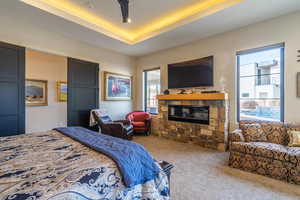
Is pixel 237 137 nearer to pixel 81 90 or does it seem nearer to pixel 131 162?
pixel 131 162

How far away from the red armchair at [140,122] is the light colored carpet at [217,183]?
75.8 inches

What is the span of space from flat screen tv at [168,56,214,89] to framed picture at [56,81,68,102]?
3.15m

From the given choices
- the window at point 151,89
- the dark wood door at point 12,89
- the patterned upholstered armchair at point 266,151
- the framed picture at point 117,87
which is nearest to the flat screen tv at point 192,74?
the window at point 151,89

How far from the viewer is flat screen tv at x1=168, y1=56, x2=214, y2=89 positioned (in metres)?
4.08

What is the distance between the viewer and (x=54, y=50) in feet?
12.5

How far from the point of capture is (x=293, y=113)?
2.94 m

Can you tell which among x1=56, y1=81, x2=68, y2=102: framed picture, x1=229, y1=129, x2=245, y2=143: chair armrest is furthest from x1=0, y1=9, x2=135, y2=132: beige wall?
Result: x1=229, y1=129, x2=245, y2=143: chair armrest

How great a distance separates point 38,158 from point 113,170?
0.68 meters

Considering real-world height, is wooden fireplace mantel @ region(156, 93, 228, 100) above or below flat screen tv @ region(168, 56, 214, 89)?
below

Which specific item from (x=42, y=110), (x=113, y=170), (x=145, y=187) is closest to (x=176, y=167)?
(x=145, y=187)

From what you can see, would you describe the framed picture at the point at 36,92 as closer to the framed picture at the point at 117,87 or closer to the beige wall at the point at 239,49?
the framed picture at the point at 117,87

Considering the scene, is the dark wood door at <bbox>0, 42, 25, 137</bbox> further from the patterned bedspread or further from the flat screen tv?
the flat screen tv

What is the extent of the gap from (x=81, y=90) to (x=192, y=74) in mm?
3269

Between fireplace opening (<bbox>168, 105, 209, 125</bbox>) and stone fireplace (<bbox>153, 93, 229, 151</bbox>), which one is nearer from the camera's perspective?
stone fireplace (<bbox>153, 93, 229, 151</bbox>)
